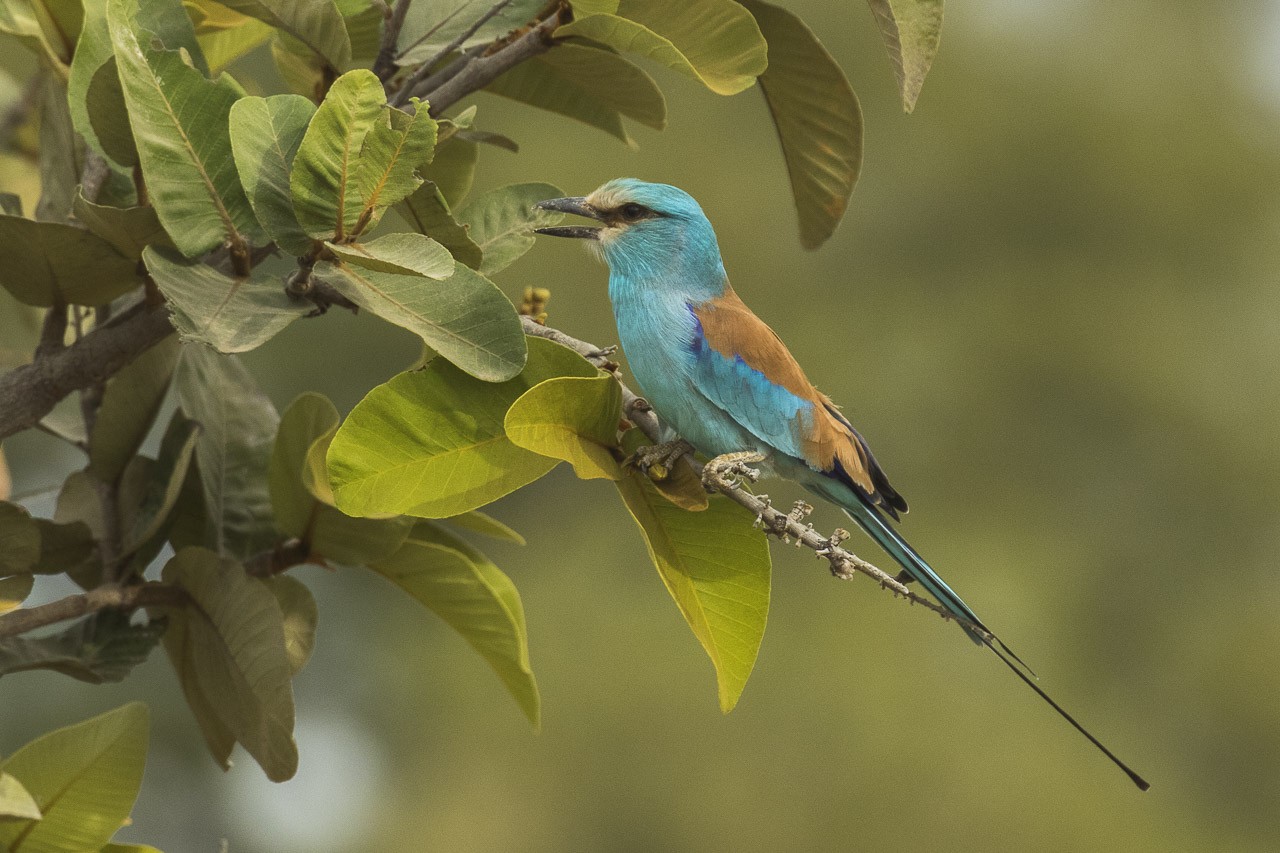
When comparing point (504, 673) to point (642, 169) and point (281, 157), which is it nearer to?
point (281, 157)

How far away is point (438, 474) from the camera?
1.38 m

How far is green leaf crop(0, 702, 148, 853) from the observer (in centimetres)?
133

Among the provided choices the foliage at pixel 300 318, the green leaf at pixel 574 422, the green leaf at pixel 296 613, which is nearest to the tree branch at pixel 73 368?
the foliage at pixel 300 318

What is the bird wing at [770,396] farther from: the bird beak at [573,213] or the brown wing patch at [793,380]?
the bird beak at [573,213]

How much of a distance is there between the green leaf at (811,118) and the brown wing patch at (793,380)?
0.22m

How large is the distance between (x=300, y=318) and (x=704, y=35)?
0.56 metres

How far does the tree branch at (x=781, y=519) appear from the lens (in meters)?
1.31

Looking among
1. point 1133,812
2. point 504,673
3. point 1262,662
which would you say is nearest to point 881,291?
point 1262,662

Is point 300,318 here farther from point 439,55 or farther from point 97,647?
point 97,647

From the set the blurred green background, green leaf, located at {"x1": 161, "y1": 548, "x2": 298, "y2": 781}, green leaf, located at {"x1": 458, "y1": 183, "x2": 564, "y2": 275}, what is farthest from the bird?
the blurred green background

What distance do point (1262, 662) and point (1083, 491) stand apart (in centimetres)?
229

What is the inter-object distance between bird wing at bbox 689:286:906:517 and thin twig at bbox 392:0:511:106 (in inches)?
23.6

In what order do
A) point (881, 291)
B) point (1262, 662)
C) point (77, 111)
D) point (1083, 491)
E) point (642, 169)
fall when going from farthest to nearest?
point (881, 291), point (1083, 491), point (642, 169), point (1262, 662), point (77, 111)

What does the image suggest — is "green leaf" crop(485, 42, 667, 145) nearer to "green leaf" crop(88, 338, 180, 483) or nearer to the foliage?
the foliage
